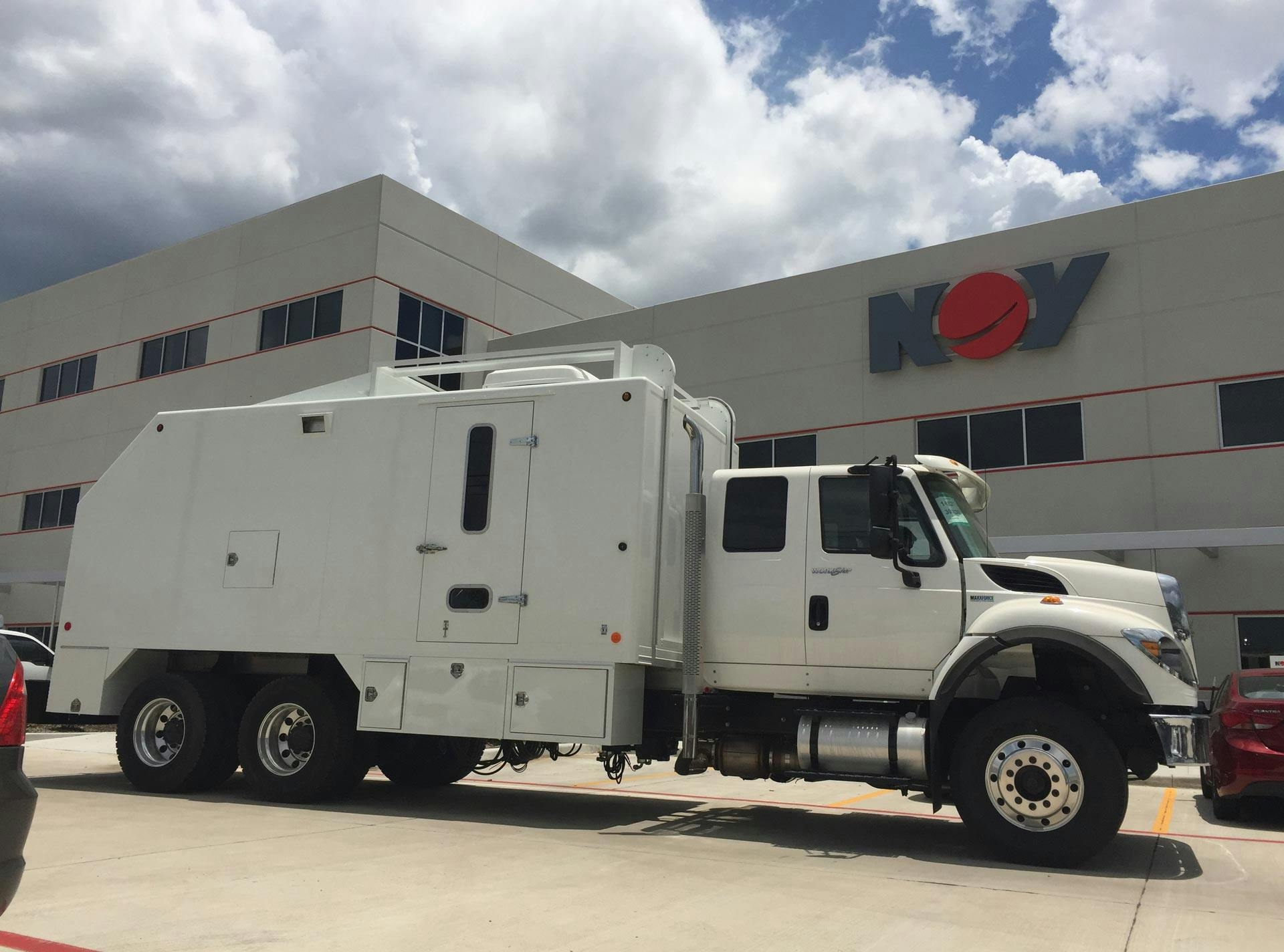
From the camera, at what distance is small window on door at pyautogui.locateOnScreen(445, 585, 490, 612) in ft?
28.7

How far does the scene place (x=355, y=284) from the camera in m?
26.5

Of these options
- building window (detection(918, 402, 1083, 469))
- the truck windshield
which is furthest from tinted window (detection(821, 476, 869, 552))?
building window (detection(918, 402, 1083, 469))

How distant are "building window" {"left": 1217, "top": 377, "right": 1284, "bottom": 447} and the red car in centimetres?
976

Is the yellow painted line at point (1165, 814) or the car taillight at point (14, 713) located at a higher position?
the car taillight at point (14, 713)

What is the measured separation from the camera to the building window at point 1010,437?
19.7 meters

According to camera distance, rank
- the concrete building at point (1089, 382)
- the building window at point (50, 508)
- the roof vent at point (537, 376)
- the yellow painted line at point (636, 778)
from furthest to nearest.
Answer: the building window at point (50, 508) < the concrete building at point (1089, 382) < the yellow painted line at point (636, 778) < the roof vent at point (537, 376)

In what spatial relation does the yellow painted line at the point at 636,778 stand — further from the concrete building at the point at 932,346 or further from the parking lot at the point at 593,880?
the concrete building at the point at 932,346

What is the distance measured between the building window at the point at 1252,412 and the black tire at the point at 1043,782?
43.4ft

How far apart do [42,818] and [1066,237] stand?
19.0m

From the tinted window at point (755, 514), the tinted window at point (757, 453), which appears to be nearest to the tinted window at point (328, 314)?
the tinted window at point (757, 453)

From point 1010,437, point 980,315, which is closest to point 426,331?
point 980,315

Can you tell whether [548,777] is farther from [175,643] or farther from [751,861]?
[751,861]

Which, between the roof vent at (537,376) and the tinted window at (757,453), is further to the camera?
the tinted window at (757,453)

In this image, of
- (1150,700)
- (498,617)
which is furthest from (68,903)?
(1150,700)
